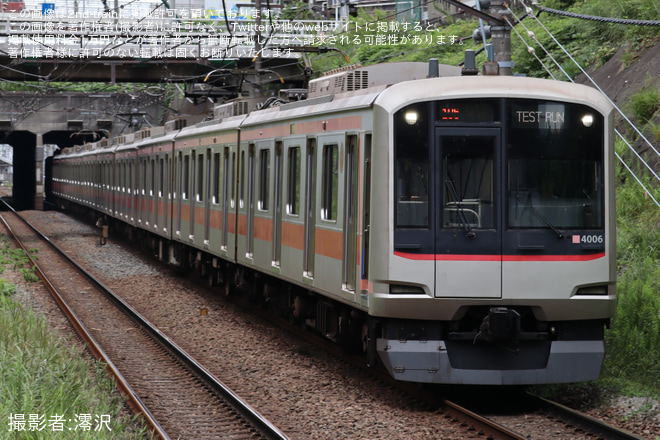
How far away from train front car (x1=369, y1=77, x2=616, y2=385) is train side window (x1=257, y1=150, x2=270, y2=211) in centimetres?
439

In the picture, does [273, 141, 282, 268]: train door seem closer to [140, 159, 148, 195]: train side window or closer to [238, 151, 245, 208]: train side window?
[238, 151, 245, 208]: train side window

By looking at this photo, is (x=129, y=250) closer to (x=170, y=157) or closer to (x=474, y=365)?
(x=170, y=157)

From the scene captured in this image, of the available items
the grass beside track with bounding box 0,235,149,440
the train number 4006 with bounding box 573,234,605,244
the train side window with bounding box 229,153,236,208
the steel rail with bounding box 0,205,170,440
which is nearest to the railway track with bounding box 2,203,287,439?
the steel rail with bounding box 0,205,170,440

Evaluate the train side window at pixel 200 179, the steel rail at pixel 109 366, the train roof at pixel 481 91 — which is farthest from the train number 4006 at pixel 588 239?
the train side window at pixel 200 179

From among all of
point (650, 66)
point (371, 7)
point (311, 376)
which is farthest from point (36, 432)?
point (371, 7)

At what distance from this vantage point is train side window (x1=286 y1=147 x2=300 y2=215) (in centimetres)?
1093

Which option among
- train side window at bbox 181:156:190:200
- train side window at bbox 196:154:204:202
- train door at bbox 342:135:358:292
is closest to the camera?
train door at bbox 342:135:358:292

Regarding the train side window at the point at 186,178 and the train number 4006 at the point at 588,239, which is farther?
the train side window at the point at 186,178

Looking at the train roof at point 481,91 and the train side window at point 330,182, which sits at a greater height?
the train roof at point 481,91

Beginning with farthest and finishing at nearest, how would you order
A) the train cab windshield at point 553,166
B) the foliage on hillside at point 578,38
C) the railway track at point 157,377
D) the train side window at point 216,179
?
the foliage on hillside at point 578,38, the train side window at point 216,179, the train cab windshield at point 553,166, the railway track at point 157,377

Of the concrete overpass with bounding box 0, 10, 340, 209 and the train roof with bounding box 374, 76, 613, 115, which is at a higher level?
the concrete overpass with bounding box 0, 10, 340, 209

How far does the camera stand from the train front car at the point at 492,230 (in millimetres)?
7945

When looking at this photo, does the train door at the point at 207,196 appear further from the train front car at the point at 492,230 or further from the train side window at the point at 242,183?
the train front car at the point at 492,230

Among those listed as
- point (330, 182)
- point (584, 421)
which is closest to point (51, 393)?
point (330, 182)
